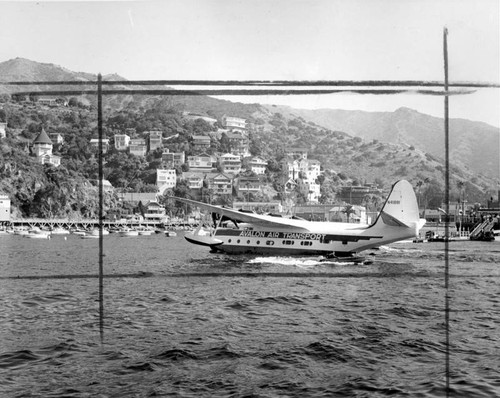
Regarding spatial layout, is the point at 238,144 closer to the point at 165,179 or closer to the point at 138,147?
the point at 165,179

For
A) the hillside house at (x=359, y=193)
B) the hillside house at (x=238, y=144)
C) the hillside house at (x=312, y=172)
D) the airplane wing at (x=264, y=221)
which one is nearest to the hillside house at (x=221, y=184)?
the hillside house at (x=238, y=144)

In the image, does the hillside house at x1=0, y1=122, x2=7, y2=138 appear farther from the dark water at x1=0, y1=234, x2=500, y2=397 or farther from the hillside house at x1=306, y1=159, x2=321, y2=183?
the dark water at x1=0, y1=234, x2=500, y2=397

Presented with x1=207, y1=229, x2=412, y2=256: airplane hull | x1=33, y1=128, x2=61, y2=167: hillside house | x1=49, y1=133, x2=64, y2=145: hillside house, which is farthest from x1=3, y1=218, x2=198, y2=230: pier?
x1=207, y1=229, x2=412, y2=256: airplane hull

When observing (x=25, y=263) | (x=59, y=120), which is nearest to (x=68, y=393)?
(x=25, y=263)

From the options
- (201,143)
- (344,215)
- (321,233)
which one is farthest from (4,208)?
(321,233)

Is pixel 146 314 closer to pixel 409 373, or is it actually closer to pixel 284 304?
pixel 284 304

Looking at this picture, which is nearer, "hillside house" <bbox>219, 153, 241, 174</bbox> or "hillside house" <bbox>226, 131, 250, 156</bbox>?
"hillside house" <bbox>219, 153, 241, 174</bbox>
